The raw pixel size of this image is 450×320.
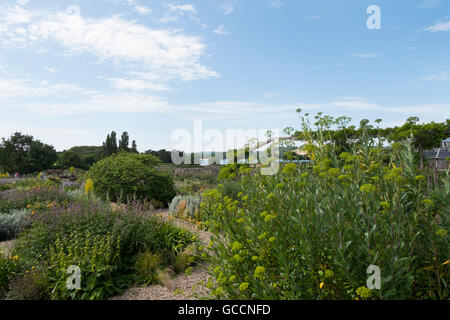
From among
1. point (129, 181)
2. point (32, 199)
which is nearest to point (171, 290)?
point (129, 181)

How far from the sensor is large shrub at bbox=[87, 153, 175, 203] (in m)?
9.12

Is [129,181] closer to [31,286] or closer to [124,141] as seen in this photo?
[31,286]

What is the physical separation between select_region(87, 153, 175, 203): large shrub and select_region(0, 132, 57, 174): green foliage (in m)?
23.1

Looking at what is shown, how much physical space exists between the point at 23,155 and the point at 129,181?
26171 millimetres

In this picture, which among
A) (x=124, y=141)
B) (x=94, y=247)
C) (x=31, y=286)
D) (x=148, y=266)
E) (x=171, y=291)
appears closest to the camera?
(x=31, y=286)

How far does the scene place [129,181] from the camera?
29.9 ft

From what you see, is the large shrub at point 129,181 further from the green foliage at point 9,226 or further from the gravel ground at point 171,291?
the gravel ground at point 171,291

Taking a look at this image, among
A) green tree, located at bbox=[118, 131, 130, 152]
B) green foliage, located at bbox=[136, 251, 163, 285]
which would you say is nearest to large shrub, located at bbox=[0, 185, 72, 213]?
green foliage, located at bbox=[136, 251, 163, 285]

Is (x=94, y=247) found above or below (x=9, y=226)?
above

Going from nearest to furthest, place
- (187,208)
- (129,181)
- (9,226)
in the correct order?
(9,226) → (187,208) → (129,181)

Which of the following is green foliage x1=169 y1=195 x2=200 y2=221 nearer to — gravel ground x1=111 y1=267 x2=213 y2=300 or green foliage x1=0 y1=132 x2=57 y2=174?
gravel ground x1=111 y1=267 x2=213 y2=300

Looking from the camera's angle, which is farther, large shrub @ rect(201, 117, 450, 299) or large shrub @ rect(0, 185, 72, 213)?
large shrub @ rect(0, 185, 72, 213)
